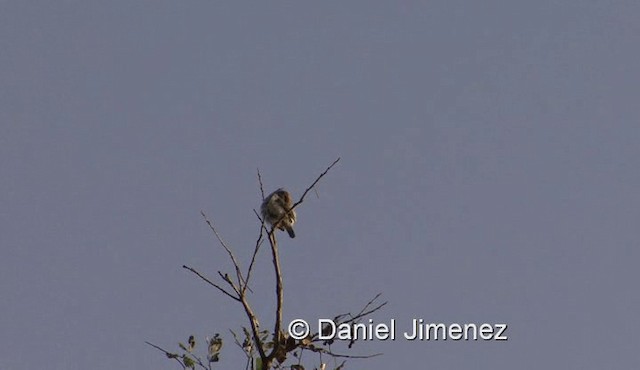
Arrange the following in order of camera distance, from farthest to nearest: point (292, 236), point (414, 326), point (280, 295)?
1. point (292, 236)
2. point (414, 326)
3. point (280, 295)

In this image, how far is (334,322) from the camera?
5980 mm

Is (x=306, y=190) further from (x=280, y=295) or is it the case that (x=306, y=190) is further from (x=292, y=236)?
(x=292, y=236)

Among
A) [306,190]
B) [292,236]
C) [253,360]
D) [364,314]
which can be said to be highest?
[292,236]

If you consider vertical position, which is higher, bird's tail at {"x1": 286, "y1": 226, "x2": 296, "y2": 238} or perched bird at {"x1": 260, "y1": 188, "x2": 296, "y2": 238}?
perched bird at {"x1": 260, "y1": 188, "x2": 296, "y2": 238}

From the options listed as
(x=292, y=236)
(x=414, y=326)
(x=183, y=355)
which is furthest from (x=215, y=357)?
(x=292, y=236)

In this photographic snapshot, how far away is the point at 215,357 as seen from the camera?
605cm

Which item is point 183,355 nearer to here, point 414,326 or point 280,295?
point 280,295

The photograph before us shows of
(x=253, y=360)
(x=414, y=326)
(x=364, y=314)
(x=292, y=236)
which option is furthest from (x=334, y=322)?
(x=292, y=236)

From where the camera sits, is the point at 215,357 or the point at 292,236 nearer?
the point at 215,357

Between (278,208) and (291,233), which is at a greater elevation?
(278,208)

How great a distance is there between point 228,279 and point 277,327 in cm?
35

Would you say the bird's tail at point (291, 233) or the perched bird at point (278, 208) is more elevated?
the perched bird at point (278, 208)

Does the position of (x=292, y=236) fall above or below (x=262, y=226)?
above

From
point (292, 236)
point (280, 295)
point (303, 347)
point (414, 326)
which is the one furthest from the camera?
point (292, 236)
